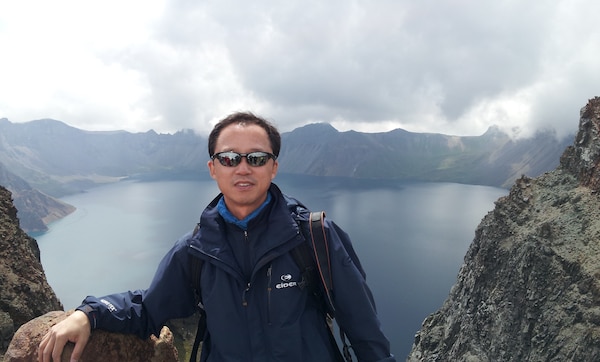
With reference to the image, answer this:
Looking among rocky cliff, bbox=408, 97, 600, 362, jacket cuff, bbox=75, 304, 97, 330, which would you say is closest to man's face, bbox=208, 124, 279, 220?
jacket cuff, bbox=75, 304, 97, 330

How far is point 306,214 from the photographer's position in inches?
184

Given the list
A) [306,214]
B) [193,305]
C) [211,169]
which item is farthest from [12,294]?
[306,214]

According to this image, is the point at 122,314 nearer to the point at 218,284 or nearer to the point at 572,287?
the point at 218,284

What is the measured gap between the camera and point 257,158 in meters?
4.73

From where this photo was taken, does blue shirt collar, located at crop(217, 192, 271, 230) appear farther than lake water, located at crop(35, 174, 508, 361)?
No

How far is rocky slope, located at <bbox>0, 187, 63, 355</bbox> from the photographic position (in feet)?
30.8

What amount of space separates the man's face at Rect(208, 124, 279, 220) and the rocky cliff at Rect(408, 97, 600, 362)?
119 feet

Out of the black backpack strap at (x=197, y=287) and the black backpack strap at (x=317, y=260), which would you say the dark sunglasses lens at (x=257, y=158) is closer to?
the black backpack strap at (x=317, y=260)

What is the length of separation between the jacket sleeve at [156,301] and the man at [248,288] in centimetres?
1

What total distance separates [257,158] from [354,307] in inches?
86.3

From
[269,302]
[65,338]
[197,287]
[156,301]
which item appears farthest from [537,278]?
[65,338]

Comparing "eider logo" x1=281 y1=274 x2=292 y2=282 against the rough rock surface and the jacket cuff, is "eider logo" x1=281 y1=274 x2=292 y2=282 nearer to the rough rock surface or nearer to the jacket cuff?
the jacket cuff

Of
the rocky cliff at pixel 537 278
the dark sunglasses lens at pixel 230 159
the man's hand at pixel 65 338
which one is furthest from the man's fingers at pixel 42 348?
the rocky cliff at pixel 537 278

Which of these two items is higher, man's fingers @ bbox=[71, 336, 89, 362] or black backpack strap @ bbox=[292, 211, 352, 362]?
black backpack strap @ bbox=[292, 211, 352, 362]
